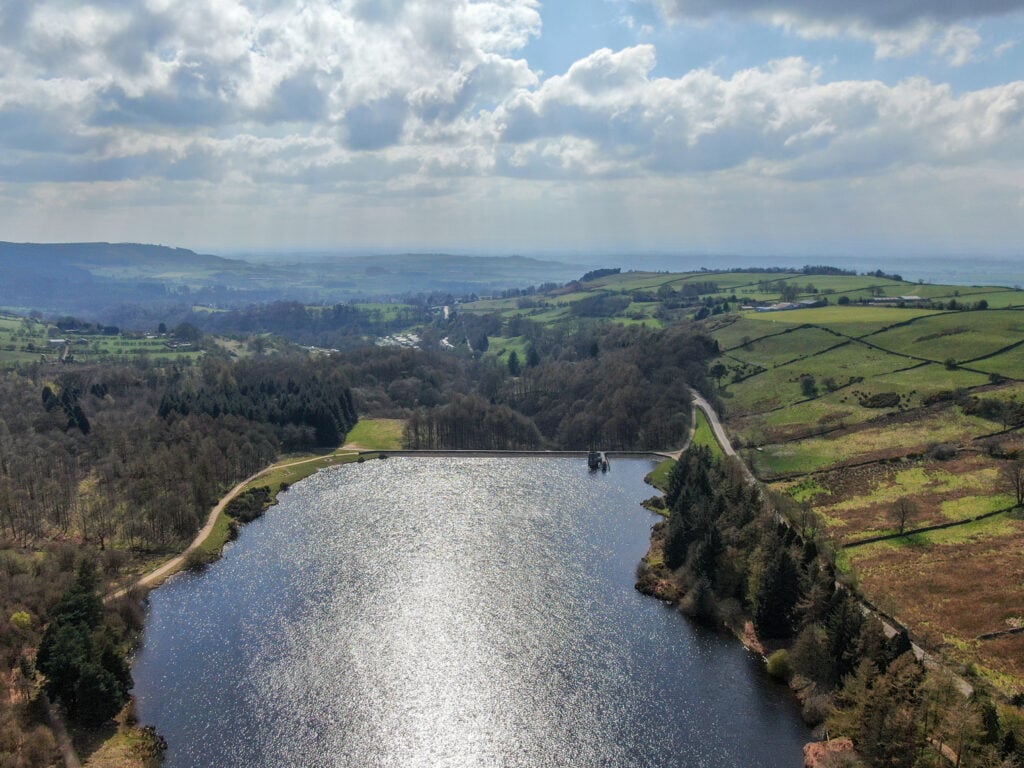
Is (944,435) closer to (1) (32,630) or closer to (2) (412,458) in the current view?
(2) (412,458)

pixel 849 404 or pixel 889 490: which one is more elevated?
pixel 849 404

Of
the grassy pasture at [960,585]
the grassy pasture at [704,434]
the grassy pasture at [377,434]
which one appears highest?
the grassy pasture at [960,585]

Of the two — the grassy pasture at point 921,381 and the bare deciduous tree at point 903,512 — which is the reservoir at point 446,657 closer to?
the bare deciduous tree at point 903,512

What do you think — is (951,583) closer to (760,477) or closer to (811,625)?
(811,625)

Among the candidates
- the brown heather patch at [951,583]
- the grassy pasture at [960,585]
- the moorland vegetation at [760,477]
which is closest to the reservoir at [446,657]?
the moorland vegetation at [760,477]

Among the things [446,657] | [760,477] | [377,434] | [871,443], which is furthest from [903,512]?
[377,434]

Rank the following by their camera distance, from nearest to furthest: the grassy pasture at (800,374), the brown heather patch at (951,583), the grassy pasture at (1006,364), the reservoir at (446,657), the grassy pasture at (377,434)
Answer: the reservoir at (446,657) → the brown heather patch at (951,583) → the grassy pasture at (1006,364) → the grassy pasture at (800,374) → the grassy pasture at (377,434)
